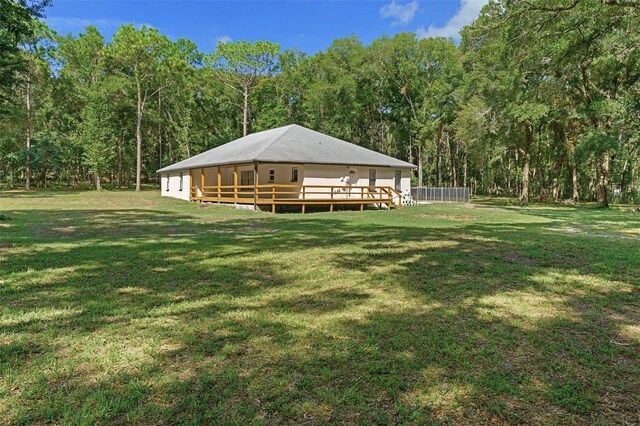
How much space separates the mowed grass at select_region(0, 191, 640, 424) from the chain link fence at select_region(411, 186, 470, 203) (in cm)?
2335

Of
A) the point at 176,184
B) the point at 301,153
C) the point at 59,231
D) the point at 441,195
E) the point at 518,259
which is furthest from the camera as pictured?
the point at 176,184

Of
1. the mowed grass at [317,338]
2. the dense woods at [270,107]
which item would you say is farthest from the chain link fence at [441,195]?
the mowed grass at [317,338]

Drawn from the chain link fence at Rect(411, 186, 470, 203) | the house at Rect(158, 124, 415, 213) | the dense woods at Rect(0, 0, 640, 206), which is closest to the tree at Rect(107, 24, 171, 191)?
the dense woods at Rect(0, 0, 640, 206)

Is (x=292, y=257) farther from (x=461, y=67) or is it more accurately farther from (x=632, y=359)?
(x=461, y=67)

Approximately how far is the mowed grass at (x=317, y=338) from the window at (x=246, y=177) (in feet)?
63.7

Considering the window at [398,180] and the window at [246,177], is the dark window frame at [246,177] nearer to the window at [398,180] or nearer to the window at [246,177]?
the window at [246,177]

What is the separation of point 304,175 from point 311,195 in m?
1.23

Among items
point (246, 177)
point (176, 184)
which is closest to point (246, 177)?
point (246, 177)

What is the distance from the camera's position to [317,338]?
3.58 metres

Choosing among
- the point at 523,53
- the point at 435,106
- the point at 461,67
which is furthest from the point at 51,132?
the point at 523,53

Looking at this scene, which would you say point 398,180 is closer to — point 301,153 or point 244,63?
point 301,153

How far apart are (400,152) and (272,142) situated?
3497cm

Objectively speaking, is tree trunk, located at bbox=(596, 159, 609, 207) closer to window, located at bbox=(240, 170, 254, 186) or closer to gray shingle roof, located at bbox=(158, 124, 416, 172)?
gray shingle roof, located at bbox=(158, 124, 416, 172)

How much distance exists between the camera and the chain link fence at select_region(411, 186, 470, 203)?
1187 inches
